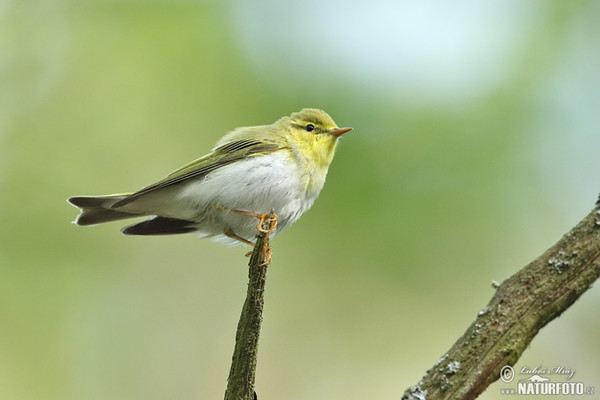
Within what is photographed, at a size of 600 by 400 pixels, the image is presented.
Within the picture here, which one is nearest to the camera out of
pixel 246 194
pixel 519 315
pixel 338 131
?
pixel 519 315

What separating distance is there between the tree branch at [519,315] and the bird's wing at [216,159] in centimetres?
276

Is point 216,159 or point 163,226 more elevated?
point 216,159

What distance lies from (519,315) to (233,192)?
2621mm

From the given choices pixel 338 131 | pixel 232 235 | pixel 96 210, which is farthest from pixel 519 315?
pixel 96 210

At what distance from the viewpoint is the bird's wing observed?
4.83 meters

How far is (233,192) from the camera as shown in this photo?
4.76 meters

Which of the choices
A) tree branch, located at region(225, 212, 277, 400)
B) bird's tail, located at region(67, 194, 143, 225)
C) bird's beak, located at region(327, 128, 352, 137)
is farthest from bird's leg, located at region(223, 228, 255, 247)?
tree branch, located at region(225, 212, 277, 400)

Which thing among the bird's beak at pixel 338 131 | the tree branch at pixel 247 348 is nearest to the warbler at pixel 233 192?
the bird's beak at pixel 338 131

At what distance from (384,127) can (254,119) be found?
135 cm

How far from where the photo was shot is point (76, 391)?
7.09 metres

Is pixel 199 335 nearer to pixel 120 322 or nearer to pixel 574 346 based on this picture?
pixel 120 322

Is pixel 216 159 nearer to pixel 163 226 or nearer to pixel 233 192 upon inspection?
pixel 233 192
